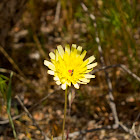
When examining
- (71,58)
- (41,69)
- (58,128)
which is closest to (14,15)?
(41,69)

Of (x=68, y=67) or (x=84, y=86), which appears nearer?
(x=68, y=67)

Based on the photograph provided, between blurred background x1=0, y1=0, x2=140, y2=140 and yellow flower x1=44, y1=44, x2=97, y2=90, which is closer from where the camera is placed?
yellow flower x1=44, y1=44, x2=97, y2=90

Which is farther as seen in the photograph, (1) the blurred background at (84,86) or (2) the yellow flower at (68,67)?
(1) the blurred background at (84,86)

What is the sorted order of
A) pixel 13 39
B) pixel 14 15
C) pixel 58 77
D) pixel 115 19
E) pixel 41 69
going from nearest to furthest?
pixel 58 77 < pixel 115 19 < pixel 14 15 < pixel 41 69 < pixel 13 39

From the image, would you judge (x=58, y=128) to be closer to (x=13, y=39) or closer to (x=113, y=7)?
(x=113, y=7)

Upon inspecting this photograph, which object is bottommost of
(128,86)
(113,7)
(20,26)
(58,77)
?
(128,86)

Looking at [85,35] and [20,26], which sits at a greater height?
[20,26]

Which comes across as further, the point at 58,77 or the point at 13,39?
the point at 13,39

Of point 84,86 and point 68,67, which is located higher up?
point 68,67

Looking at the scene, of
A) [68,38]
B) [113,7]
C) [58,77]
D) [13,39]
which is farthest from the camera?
[13,39]
